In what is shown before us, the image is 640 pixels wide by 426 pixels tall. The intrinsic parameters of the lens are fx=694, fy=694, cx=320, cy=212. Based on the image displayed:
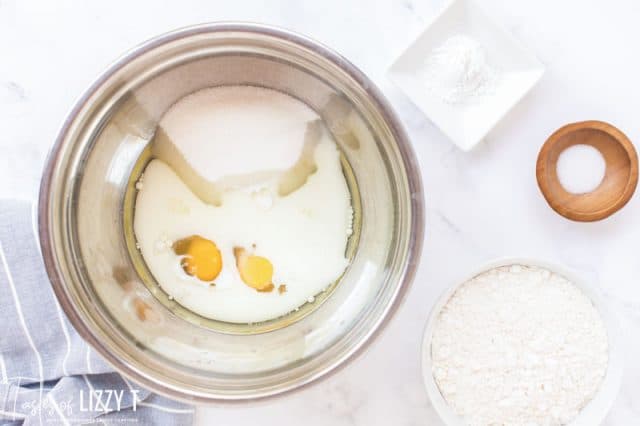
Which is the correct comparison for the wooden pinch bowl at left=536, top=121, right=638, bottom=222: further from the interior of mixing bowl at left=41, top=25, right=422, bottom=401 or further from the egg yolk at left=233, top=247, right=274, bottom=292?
the egg yolk at left=233, top=247, right=274, bottom=292

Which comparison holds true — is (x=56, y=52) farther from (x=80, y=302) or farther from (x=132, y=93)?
(x=80, y=302)

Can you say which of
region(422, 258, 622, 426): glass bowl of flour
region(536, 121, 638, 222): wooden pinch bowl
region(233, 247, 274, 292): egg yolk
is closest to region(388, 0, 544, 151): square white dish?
region(536, 121, 638, 222): wooden pinch bowl

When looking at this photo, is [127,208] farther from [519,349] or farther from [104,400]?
[519,349]

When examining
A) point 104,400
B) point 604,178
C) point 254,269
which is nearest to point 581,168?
point 604,178

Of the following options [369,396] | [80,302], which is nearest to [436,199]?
[369,396]

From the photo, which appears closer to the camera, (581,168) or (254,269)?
(254,269)

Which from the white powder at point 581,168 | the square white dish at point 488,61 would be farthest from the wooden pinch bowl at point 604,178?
the square white dish at point 488,61
